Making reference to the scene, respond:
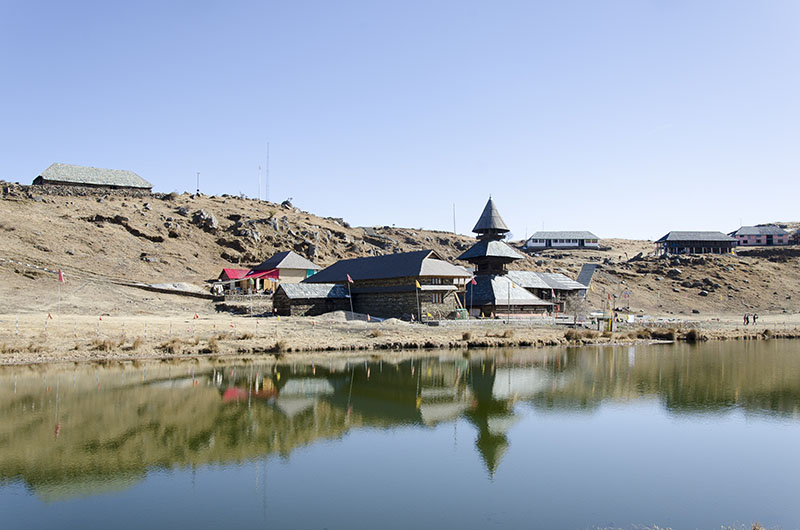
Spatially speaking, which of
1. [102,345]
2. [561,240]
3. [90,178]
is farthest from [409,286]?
[561,240]

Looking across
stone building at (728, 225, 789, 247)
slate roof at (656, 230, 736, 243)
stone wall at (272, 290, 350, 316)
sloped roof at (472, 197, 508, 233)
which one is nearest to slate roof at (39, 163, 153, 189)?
stone wall at (272, 290, 350, 316)

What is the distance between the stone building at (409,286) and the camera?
51.2 m

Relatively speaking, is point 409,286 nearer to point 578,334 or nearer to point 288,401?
point 578,334

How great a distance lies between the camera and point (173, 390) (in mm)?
24172

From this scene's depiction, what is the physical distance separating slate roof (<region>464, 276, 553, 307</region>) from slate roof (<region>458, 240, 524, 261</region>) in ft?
7.33

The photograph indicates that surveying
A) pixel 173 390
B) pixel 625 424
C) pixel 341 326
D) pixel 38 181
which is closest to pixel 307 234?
pixel 38 181

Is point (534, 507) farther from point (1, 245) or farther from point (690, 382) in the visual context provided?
point (1, 245)

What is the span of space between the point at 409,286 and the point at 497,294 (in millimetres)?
10032

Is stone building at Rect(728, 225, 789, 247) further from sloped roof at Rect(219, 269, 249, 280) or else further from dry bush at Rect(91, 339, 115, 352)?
dry bush at Rect(91, 339, 115, 352)

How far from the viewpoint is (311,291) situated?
54344 millimetres

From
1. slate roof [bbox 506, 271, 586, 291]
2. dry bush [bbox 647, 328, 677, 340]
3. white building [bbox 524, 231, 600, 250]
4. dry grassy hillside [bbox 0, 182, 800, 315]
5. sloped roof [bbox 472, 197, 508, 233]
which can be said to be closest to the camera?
dry bush [bbox 647, 328, 677, 340]

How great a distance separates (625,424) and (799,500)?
7601 millimetres

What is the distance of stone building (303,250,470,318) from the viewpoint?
51188mm

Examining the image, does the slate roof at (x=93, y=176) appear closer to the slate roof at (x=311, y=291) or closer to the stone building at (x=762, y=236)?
the slate roof at (x=311, y=291)
